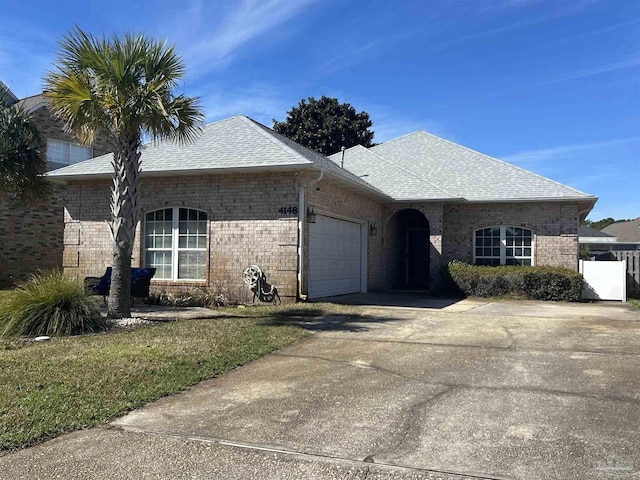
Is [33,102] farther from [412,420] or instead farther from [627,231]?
[627,231]

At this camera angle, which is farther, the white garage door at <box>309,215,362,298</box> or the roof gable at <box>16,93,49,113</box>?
the roof gable at <box>16,93,49,113</box>

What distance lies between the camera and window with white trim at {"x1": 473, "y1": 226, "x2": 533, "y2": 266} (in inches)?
762

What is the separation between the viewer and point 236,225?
47.9 feet

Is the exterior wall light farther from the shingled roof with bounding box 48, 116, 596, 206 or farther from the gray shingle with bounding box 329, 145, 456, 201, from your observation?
the gray shingle with bounding box 329, 145, 456, 201

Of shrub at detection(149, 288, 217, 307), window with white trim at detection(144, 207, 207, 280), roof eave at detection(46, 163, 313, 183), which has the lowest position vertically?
shrub at detection(149, 288, 217, 307)

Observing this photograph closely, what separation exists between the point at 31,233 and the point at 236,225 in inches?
505

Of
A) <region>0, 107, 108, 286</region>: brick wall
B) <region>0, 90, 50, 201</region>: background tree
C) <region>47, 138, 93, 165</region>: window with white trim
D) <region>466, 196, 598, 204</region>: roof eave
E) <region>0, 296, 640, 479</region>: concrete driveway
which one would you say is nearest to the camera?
<region>0, 296, 640, 479</region>: concrete driveway

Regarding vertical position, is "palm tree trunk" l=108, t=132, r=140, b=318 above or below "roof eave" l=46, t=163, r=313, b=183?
below

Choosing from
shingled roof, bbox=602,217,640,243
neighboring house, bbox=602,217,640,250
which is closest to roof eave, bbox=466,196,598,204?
neighboring house, bbox=602,217,640,250

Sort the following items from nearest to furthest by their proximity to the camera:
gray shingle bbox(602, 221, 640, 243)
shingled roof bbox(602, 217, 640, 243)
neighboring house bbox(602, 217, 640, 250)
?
neighboring house bbox(602, 217, 640, 250) → shingled roof bbox(602, 217, 640, 243) → gray shingle bbox(602, 221, 640, 243)

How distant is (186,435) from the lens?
15.1 ft

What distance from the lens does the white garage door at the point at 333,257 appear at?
14.9 meters

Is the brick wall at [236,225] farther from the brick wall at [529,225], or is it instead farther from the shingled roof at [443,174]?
the brick wall at [529,225]

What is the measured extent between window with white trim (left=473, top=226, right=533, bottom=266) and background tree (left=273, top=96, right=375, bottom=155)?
22.1 metres
